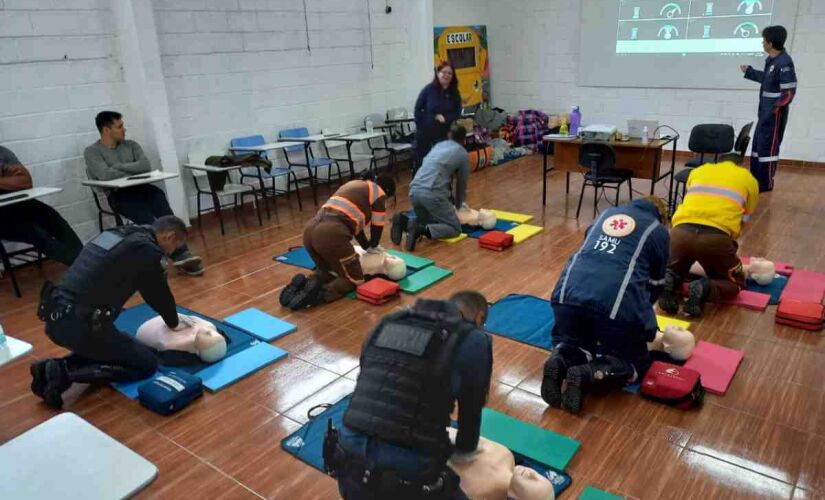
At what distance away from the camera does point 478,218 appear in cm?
561

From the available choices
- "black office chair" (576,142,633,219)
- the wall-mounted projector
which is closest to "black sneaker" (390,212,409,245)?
"black office chair" (576,142,633,219)

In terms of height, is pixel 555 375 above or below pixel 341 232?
below

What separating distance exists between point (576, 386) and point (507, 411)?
14.3 inches

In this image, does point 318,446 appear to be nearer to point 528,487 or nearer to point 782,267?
point 528,487

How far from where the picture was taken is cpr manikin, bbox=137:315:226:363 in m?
3.40

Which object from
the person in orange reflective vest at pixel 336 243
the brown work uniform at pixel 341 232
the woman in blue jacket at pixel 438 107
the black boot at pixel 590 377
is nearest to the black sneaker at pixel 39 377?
the person in orange reflective vest at pixel 336 243

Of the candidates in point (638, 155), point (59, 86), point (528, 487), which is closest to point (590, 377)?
point (528, 487)

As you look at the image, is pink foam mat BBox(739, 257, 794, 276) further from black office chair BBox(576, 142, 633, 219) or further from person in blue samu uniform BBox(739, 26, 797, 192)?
person in blue samu uniform BBox(739, 26, 797, 192)

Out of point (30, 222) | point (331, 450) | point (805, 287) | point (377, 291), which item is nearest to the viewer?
point (331, 450)

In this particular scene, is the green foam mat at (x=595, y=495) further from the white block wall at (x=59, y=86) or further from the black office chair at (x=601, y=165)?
the white block wall at (x=59, y=86)

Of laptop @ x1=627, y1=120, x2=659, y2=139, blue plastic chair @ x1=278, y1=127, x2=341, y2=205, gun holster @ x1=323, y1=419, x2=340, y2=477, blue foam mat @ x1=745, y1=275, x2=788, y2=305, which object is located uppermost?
laptop @ x1=627, y1=120, x2=659, y2=139

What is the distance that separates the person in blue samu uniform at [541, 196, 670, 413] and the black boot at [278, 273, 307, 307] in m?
1.92

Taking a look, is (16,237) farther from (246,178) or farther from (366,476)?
(366,476)

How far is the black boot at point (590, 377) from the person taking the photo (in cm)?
284
